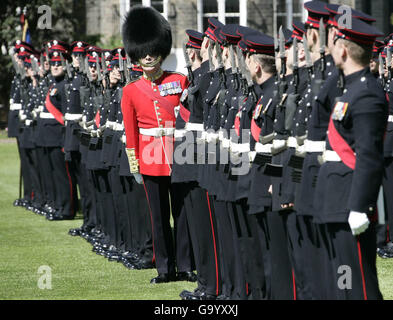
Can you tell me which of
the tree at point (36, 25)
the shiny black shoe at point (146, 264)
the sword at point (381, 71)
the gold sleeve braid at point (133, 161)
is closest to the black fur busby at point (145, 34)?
the gold sleeve braid at point (133, 161)

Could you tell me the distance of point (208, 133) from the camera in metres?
8.08

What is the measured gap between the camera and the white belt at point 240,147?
24.4 feet

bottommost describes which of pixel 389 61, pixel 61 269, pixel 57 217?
pixel 57 217

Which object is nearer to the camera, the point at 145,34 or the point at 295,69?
the point at 295,69

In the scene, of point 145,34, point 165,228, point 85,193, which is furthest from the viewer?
point 85,193

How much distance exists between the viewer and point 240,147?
750 centimetres

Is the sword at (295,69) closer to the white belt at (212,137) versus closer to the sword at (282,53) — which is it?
the sword at (282,53)

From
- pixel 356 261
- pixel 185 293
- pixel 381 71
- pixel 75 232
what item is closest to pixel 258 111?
pixel 356 261

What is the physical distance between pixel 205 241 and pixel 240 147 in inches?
46.1

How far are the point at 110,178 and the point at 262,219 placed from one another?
4260 mm

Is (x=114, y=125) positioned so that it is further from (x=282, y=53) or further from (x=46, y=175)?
(x=46, y=175)

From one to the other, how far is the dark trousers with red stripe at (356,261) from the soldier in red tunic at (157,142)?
313cm

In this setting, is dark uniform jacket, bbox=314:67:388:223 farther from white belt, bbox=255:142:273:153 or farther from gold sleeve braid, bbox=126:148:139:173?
gold sleeve braid, bbox=126:148:139:173
